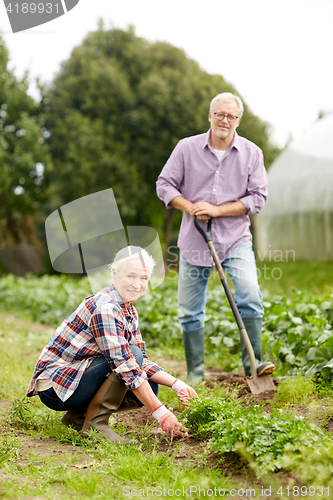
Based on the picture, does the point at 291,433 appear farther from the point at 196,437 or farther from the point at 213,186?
the point at 213,186

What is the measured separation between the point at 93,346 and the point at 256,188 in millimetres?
1550

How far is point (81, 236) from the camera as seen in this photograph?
6.09 meters

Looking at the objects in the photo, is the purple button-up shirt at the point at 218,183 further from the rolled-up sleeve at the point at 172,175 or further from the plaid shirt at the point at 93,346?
the plaid shirt at the point at 93,346

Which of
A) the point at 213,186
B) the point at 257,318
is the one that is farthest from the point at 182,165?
the point at 257,318

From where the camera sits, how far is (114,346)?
7.37 feet

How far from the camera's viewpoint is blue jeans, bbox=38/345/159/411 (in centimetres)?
233

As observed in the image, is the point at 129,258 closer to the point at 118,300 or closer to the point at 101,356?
the point at 118,300

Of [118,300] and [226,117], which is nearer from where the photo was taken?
[118,300]

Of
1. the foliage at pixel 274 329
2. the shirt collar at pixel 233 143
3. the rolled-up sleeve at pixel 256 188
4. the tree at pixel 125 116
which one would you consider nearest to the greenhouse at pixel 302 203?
the tree at pixel 125 116

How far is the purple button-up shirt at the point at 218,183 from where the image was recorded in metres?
3.22

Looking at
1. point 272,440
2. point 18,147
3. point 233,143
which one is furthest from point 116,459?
point 18,147

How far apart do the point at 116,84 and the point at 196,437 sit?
13485 millimetres

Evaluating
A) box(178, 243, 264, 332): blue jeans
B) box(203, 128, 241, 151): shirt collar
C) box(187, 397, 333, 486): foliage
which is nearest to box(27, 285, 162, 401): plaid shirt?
box(187, 397, 333, 486): foliage

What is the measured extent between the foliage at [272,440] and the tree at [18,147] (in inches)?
478
